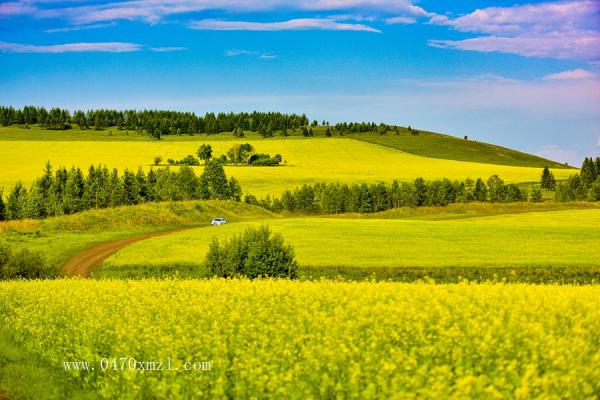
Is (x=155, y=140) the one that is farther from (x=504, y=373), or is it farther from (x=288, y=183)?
(x=504, y=373)

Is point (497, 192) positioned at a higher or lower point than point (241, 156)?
lower

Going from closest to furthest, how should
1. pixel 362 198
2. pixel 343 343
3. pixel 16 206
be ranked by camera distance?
1. pixel 343 343
2. pixel 16 206
3. pixel 362 198

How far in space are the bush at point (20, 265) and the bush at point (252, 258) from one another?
476 inches

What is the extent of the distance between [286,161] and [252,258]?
136m

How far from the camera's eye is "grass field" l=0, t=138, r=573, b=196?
129m

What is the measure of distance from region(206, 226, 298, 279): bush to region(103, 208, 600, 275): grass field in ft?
37.5

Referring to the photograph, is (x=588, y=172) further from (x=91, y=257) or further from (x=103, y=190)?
(x=91, y=257)

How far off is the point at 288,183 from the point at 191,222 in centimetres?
5621

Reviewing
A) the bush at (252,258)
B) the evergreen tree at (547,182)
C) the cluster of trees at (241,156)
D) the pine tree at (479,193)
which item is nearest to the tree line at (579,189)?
the evergreen tree at (547,182)

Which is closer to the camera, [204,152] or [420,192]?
[420,192]

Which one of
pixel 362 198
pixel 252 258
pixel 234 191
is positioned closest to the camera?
pixel 252 258

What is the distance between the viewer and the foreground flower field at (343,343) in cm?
867

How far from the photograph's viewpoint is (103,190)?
→ 3708 inches

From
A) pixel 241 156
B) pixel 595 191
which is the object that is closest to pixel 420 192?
pixel 595 191
